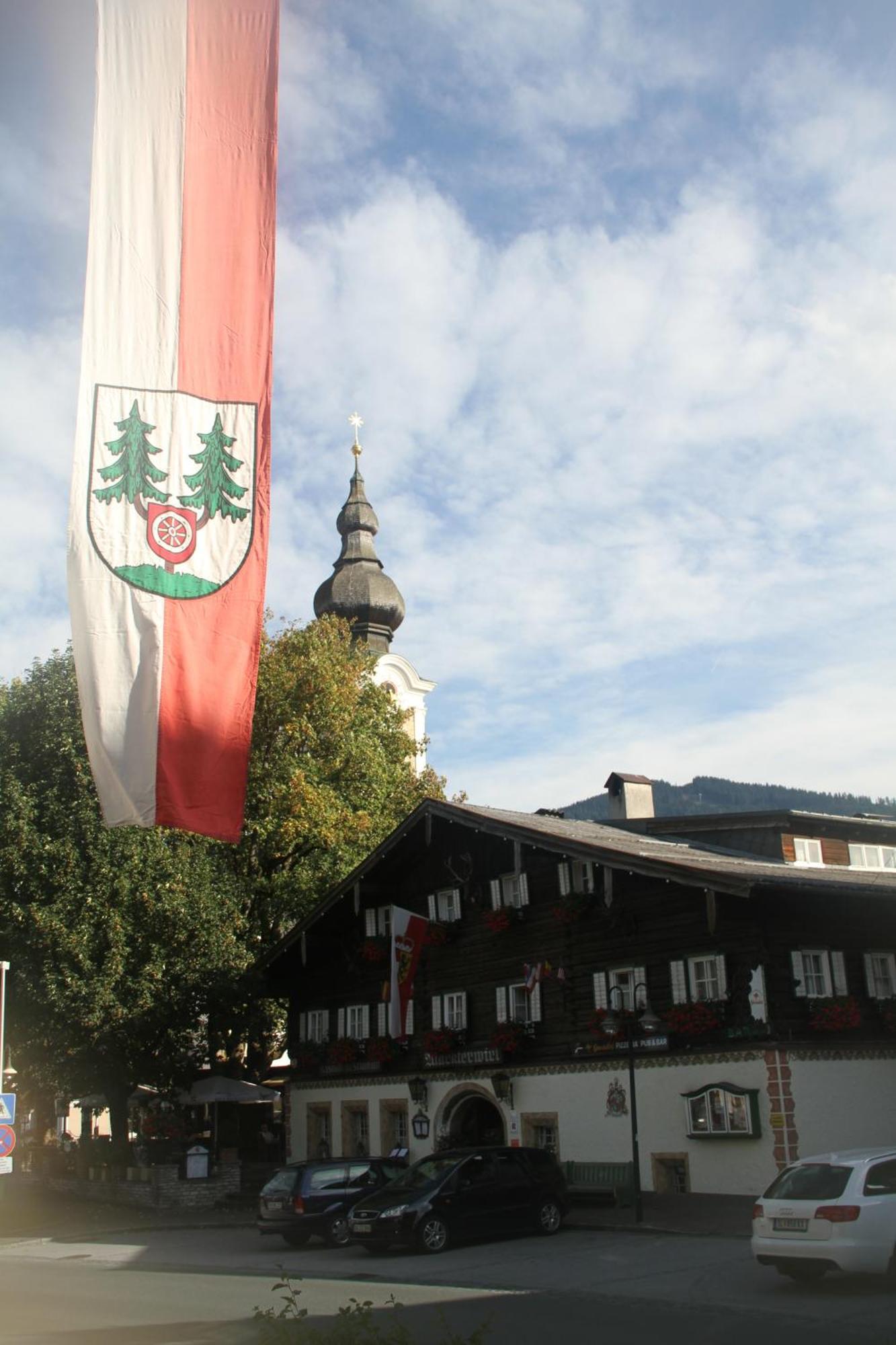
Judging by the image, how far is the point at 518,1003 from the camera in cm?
2914

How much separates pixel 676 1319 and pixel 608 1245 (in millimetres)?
7466

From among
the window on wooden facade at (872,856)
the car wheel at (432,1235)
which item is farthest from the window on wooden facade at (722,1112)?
the window on wooden facade at (872,856)

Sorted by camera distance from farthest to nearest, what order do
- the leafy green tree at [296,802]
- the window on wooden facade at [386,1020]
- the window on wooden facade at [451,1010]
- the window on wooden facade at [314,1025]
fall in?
the leafy green tree at [296,802] < the window on wooden facade at [314,1025] < the window on wooden facade at [386,1020] < the window on wooden facade at [451,1010]

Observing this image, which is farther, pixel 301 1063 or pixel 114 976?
pixel 301 1063

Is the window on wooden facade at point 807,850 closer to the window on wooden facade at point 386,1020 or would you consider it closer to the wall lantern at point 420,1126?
the window on wooden facade at point 386,1020

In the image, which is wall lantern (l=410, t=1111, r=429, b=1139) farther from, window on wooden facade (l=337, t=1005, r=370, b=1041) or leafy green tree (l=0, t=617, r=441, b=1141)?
leafy green tree (l=0, t=617, r=441, b=1141)

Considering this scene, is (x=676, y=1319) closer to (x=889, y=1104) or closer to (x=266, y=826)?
(x=889, y=1104)

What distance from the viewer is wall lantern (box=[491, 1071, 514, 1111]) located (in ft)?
92.5

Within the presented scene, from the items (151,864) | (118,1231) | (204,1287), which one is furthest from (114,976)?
(204,1287)

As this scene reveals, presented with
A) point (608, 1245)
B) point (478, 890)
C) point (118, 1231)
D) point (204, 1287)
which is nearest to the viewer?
point (204, 1287)

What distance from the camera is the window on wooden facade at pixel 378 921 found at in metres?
33.1

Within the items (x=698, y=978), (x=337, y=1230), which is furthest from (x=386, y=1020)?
(x=698, y=978)

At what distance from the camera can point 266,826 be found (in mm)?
36344

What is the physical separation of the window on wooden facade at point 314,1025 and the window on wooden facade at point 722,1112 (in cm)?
1341
